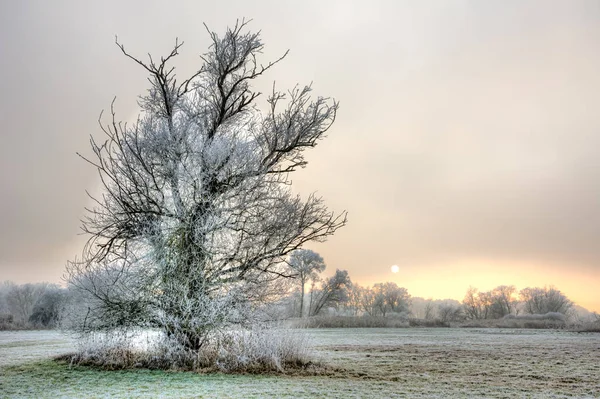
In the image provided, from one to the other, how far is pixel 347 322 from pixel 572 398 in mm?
37910

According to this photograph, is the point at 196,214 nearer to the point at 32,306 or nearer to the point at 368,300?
the point at 32,306

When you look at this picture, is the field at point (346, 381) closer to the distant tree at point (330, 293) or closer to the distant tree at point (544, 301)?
the distant tree at point (330, 293)

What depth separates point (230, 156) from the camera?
15.0 metres

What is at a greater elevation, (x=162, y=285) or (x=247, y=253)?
(x=247, y=253)

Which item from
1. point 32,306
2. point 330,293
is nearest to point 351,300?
point 330,293

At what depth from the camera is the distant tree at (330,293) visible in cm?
6528

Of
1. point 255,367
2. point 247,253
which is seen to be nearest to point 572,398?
point 255,367

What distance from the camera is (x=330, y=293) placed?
65.4 meters

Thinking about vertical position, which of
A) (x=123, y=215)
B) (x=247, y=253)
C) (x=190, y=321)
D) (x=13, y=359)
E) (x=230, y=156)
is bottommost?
(x=13, y=359)

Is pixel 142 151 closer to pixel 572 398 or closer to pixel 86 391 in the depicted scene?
pixel 86 391

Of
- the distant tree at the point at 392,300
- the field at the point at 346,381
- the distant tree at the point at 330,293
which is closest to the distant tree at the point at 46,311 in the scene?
the distant tree at the point at 330,293

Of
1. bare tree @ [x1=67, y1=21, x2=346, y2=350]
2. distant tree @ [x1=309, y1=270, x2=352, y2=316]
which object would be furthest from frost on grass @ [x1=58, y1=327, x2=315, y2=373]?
distant tree @ [x1=309, y1=270, x2=352, y2=316]

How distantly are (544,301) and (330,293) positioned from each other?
41051 mm

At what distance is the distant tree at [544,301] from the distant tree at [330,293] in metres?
34.4
